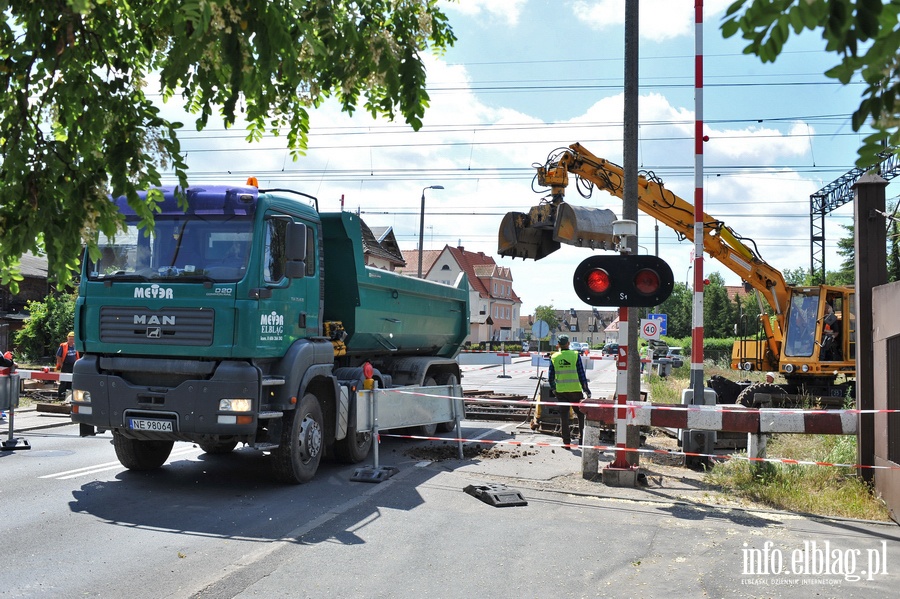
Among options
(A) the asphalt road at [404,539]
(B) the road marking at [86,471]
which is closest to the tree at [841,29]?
(A) the asphalt road at [404,539]

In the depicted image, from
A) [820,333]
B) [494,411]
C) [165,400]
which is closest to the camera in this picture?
[165,400]

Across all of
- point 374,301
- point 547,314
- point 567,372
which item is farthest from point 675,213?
Answer: point 547,314

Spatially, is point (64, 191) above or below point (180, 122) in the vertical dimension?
below

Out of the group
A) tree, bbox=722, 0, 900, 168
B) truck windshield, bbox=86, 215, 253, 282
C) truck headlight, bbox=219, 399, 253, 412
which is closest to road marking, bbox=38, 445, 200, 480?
truck windshield, bbox=86, 215, 253, 282

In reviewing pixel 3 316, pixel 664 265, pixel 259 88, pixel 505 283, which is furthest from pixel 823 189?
pixel 505 283

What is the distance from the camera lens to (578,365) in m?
12.4

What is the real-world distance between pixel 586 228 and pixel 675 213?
13.4 ft

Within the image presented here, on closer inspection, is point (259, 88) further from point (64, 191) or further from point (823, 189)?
point (823, 189)

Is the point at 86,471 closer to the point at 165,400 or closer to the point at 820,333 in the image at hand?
the point at 165,400

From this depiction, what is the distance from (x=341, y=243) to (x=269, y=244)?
1.85 meters

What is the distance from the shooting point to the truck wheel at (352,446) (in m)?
9.96

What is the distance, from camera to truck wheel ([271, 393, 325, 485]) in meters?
8.49

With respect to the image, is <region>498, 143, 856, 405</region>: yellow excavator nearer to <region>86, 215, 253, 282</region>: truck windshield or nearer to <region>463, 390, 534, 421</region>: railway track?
<region>463, 390, 534, 421</region>: railway track

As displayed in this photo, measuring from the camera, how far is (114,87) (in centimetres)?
375
